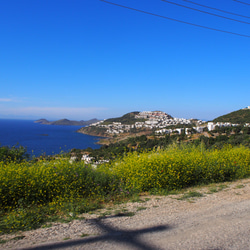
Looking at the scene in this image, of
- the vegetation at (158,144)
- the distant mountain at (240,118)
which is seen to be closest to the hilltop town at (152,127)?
the distant mountain at (240,118)

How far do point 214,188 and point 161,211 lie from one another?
2.89 metres

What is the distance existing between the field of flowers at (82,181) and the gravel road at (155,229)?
0.58 m

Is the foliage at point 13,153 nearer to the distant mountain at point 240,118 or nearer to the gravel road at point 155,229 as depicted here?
the gravel road at point 155,229

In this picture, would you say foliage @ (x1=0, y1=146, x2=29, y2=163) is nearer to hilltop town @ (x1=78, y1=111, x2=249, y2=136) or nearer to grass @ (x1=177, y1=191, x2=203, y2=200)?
grass @ (x1=177, y1=191, x2=203, y2=200)

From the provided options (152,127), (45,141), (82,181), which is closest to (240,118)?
(45,141)

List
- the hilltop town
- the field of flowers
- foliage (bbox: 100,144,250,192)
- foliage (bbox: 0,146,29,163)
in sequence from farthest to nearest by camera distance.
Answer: the hilltop town
foliage (bbox: 0,146,29,163)
foliage (bbox: 100,144,250,192)
the field of flowers

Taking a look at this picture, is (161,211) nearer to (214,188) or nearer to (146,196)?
(146,196)

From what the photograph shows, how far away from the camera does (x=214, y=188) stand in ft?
24.0

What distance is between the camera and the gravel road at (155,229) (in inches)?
141

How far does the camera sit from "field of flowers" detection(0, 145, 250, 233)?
5.14 metres

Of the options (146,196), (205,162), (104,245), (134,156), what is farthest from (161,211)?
(205,162)

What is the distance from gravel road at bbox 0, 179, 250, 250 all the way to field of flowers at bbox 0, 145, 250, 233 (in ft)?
1.89

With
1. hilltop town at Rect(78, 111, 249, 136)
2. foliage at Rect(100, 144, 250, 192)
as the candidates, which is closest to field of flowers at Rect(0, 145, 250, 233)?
foliage at Rect(100, 144, 250, 192)

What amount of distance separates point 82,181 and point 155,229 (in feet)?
9.23
